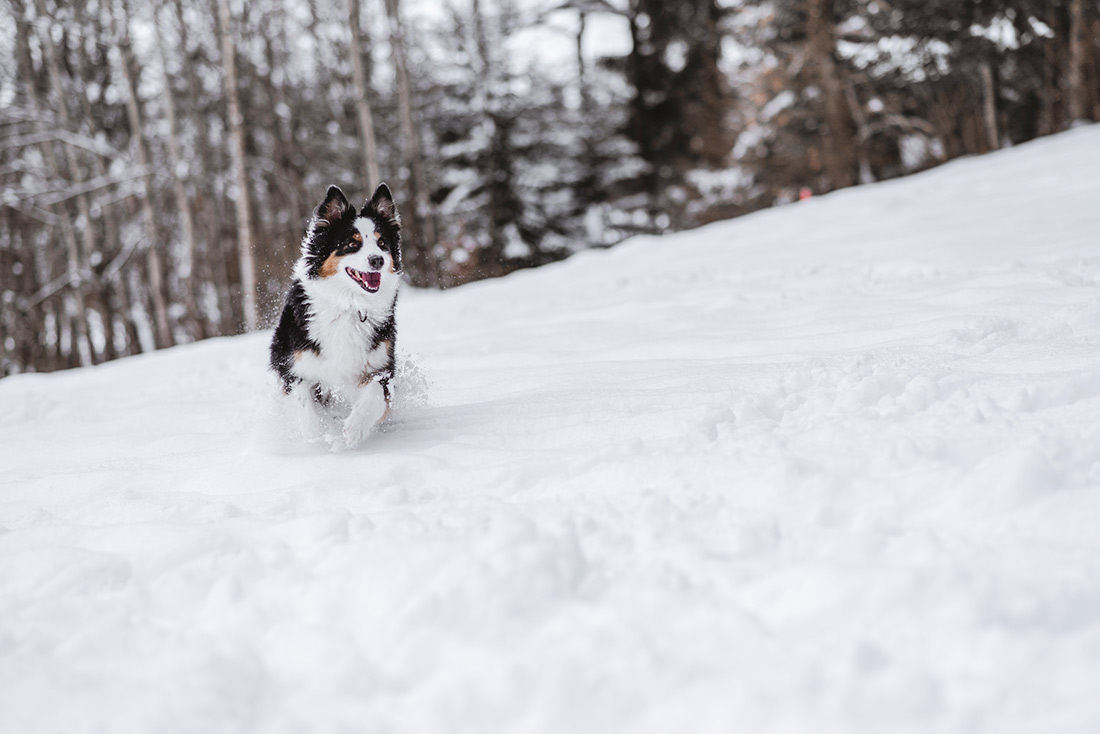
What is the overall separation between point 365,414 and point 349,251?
787 millimetres

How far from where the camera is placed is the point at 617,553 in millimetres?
2385

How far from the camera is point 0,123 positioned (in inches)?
574

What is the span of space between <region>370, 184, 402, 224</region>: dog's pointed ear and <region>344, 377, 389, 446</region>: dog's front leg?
89cm

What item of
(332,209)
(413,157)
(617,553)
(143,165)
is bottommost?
(617,553)

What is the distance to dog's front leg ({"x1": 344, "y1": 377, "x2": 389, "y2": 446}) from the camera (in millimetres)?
3619

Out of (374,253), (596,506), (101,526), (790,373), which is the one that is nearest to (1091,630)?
(596,506)

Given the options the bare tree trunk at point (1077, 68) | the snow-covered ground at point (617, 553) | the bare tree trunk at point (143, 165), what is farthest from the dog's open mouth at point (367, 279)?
the bare tree trunk at point (1077, 68)

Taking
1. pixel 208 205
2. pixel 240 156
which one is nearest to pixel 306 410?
pixel 240 156

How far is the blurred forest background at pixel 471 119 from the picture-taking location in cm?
1438

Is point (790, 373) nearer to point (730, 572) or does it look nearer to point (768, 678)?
point (730, 572)

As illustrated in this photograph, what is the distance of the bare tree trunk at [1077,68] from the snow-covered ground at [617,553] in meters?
11.1

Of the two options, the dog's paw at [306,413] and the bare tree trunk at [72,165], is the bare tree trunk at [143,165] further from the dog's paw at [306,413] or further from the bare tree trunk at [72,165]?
the dog's paw at [306,413]

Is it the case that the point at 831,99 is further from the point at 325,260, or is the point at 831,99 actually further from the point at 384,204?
the point at 325,260

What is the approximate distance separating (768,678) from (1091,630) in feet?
2.57
